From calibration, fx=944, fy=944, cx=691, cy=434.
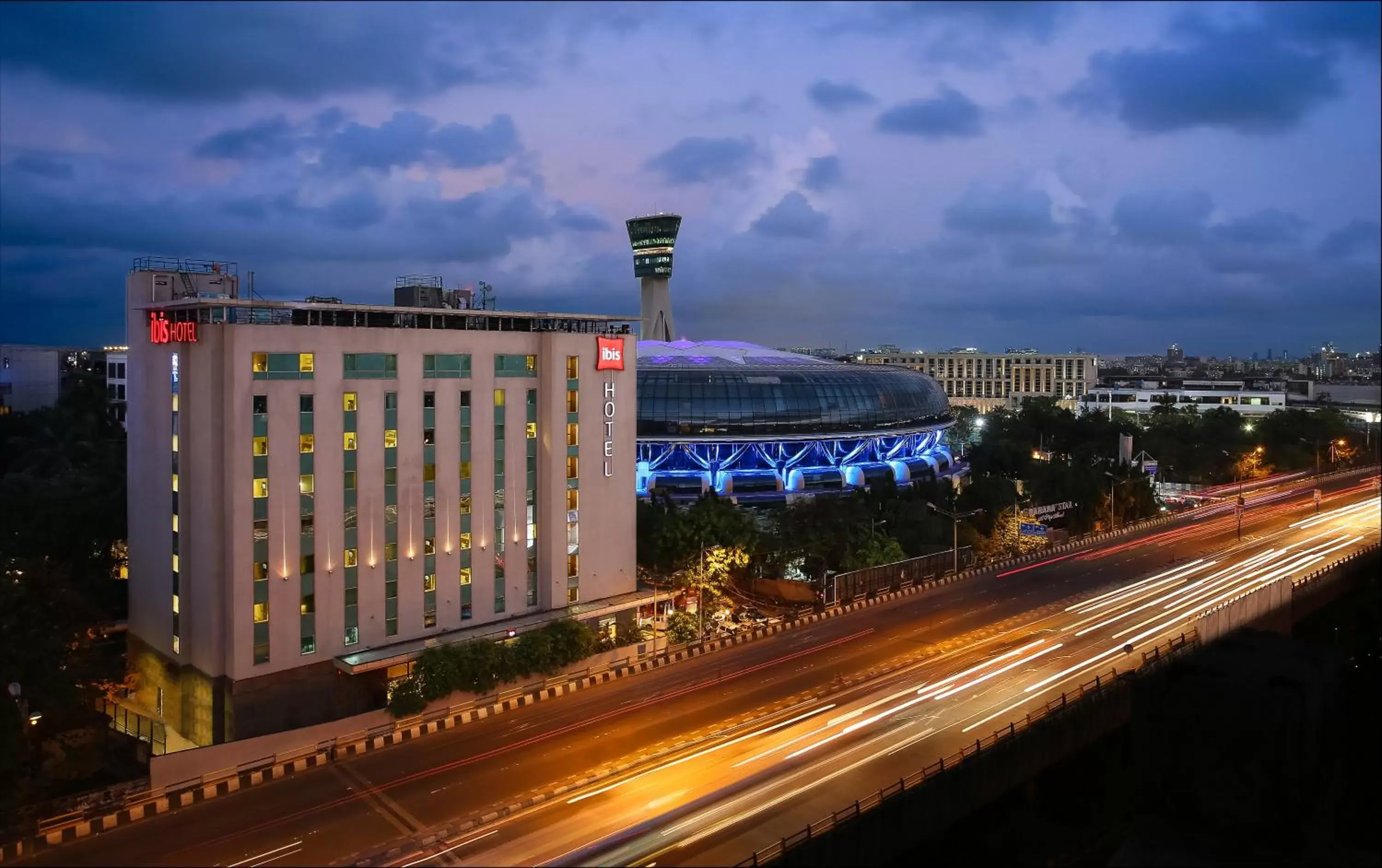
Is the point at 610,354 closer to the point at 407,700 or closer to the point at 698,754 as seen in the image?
the point at 407,700

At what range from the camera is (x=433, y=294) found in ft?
182

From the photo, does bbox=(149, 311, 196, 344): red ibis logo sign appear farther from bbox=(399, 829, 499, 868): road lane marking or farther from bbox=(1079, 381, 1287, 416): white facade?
bbox=(1079, 381, 1287, 416): white facade

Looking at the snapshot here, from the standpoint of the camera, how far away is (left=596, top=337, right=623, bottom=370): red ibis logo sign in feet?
Answer: 189

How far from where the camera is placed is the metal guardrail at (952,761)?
29.1m

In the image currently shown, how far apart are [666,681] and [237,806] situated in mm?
20336

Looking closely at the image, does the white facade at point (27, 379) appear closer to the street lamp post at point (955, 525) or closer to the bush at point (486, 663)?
the bush at point (486, 663)

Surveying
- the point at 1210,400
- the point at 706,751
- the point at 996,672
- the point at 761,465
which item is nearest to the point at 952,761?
the point at 706,751

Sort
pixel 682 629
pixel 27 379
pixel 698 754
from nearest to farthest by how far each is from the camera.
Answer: pixel 698 754, pixel 682 629, pixel 27 379

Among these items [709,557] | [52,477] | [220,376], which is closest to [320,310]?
[220,376]

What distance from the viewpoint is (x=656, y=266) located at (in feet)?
553

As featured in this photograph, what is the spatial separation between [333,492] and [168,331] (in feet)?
37.4

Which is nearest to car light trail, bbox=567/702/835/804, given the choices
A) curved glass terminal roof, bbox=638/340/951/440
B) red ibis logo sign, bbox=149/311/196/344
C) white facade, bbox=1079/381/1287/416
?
red ibis logo sign, bbox=149/311/196/344

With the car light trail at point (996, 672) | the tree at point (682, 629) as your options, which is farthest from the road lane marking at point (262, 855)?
the car light trail at point (996, 672)

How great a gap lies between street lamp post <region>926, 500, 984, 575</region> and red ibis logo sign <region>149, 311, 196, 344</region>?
50.8m
